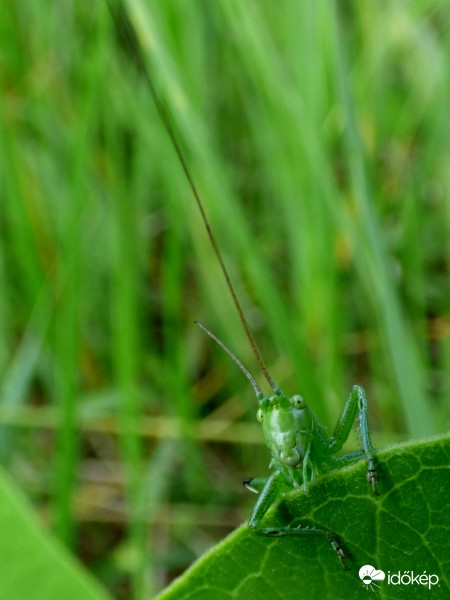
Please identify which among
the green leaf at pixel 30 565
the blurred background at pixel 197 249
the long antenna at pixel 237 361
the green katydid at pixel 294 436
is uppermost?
the blurred background at pixel 197 249

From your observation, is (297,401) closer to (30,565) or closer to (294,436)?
(294,436)

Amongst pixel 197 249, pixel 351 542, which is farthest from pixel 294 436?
pixel 197 249

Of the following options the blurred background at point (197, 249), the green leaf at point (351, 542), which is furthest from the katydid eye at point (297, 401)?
the blurred background at point (197, 249)

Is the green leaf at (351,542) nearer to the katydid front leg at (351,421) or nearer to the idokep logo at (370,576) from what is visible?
the idokep logo at (370,576)

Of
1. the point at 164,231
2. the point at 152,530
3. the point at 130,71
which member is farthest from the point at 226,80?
the point at 152,530

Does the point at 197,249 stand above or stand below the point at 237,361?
above

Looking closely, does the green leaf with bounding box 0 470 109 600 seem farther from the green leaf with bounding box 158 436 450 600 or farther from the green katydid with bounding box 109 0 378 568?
the green katydid with bounding box 109 0 378 568
